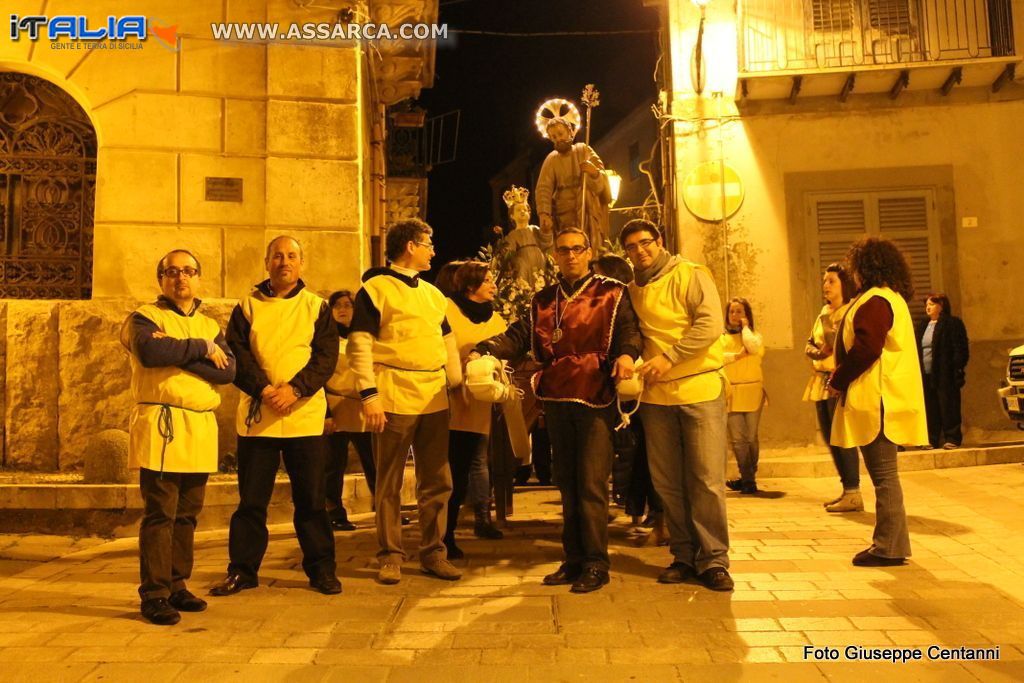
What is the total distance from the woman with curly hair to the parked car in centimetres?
436

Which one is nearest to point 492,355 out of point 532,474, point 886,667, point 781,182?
point 886,667

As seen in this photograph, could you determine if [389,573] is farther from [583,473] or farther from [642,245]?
[642,245]

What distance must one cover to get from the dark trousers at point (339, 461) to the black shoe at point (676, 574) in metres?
2.54

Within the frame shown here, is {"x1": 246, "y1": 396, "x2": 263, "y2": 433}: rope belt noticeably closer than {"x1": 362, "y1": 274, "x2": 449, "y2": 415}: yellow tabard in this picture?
Yes

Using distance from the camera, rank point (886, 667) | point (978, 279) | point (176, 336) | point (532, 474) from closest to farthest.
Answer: point (886, 667), point (176, 336), point (532, 474), point (978, 279)

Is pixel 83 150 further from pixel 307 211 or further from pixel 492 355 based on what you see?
pixel 492 355

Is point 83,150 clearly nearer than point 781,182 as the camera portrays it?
Yes

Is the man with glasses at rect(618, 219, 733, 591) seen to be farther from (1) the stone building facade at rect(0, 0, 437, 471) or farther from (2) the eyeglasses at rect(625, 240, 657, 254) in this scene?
(1) the stone building facade at rect(0, 0, 437, 471)

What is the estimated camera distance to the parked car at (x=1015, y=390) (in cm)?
857

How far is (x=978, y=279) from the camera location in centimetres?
1157

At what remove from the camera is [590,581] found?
4.63 meters

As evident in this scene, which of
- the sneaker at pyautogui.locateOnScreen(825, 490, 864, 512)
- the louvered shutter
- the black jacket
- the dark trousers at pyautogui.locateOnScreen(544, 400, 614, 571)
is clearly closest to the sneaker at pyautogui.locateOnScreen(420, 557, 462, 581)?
the dark trousers at pyautogui.locateOnScreen(544, 400, 614, 571)

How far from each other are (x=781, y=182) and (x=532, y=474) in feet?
17.2

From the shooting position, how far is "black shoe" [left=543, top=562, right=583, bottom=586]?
4805 millimetres
